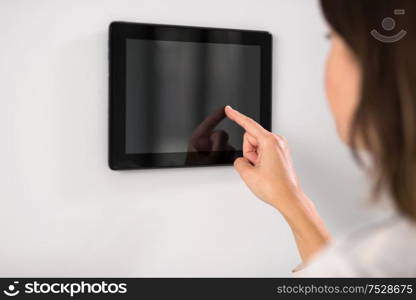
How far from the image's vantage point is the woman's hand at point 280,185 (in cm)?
65

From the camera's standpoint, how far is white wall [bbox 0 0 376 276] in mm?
1003

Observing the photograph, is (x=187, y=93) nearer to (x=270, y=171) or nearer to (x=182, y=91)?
(x=182, y=91)

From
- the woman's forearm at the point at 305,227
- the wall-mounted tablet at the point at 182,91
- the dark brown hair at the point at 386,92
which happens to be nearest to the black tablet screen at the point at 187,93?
the wall-mounted tablet at the point at 182,91

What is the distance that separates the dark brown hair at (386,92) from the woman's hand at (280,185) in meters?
0.30

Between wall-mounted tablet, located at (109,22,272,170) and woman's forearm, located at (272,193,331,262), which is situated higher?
wall-mounted tablet, located at (109,22,272,170)

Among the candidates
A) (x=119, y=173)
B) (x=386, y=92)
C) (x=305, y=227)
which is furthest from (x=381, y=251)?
(x=119, y=173)

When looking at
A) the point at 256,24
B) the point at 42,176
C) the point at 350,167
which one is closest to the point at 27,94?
the point at 42,176

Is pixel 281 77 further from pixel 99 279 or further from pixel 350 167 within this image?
pixel 99 279

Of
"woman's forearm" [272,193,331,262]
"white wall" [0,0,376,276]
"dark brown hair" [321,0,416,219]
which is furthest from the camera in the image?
"white wall" [0,0,376,276]

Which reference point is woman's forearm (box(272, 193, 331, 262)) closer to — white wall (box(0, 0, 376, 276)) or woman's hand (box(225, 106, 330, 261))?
woman's hand (box(225, 106, 330, 261))

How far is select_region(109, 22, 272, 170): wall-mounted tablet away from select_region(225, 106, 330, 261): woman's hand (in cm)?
33

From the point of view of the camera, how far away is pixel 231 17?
1163 millimetres

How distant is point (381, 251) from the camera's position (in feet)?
1.11

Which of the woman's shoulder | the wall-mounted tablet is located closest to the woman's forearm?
the woman's shoulder
